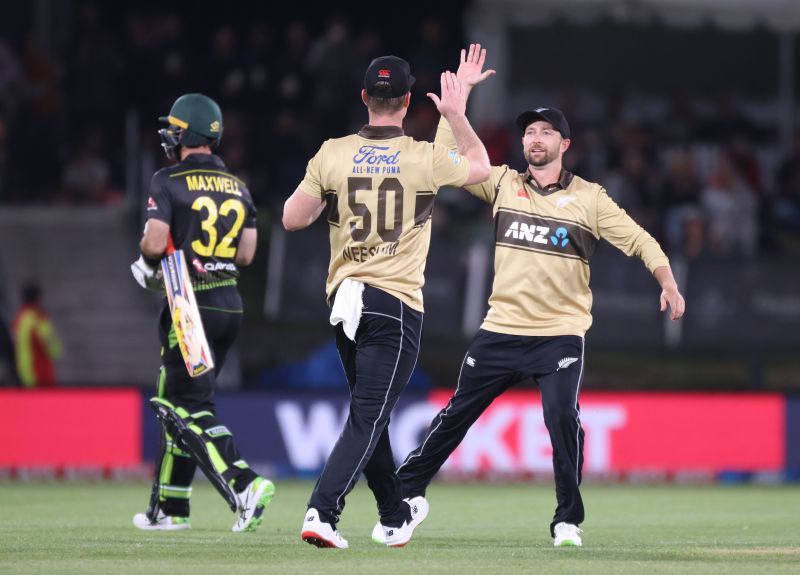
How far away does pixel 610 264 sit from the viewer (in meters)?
18.3

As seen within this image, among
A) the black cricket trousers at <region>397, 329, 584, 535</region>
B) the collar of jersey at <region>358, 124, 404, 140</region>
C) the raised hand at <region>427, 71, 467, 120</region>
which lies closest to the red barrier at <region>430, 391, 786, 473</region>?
the black cricket trousers at <region>397, 329, 584, 535</region>

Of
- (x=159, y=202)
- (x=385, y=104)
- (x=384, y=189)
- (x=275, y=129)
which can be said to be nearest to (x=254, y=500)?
(x=159, y=202)

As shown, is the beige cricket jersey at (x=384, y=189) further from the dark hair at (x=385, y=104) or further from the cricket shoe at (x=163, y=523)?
the cricket shoe at (x=163, y=523)

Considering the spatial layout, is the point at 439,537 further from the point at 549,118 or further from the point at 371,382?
the point at 549,118

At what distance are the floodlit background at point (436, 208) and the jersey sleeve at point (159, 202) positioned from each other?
686cm

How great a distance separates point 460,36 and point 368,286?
15.8 meters

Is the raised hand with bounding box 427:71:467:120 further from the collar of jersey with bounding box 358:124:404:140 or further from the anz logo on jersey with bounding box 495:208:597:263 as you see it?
the anz logo on jersey with bounding box 495:208:597:263

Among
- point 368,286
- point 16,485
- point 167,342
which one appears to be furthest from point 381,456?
point 16,485

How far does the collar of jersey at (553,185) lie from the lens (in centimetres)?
885

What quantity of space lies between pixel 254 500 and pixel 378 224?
182 centimetres

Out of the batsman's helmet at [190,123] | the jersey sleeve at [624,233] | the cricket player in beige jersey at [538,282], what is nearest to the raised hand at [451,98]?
the cricket player in beige jersey at [538,282]

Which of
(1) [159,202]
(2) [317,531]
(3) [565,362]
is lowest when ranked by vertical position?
(2) [317,531]

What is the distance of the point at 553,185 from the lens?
8875 millimetres

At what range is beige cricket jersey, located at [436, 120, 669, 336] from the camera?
344 inches
